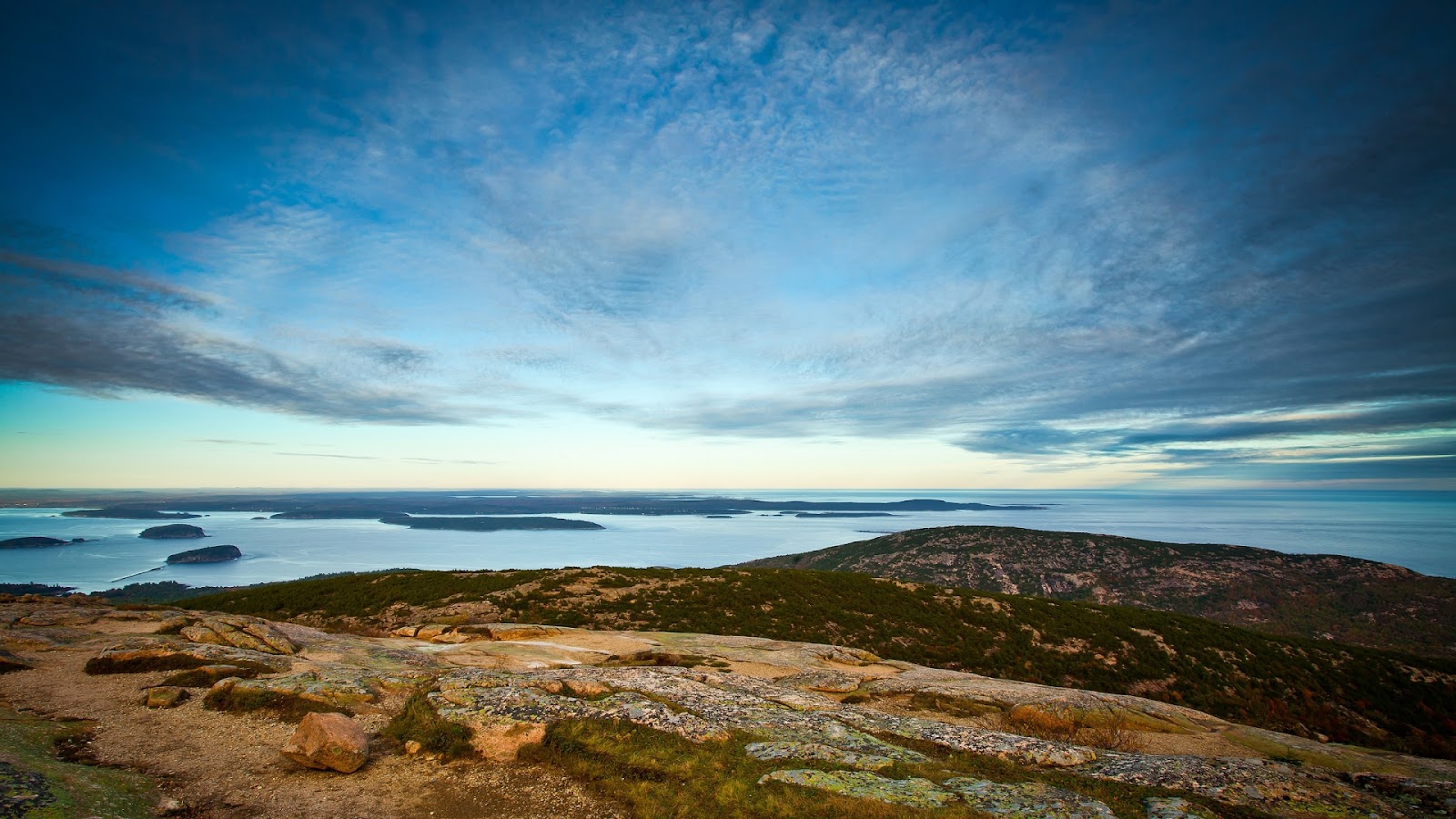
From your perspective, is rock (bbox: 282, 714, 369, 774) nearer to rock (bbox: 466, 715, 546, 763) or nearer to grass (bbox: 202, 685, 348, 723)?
rock (bbox: 466, 715, 546, 763)

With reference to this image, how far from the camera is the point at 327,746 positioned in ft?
33.9

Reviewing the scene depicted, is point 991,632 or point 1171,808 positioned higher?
point 1171,808

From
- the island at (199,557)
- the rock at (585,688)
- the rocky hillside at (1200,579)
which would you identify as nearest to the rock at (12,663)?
the rock at (585,688)

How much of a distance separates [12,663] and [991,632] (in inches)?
1758

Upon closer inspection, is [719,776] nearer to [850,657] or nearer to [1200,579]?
[850,657]

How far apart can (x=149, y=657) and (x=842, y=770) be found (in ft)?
66.3

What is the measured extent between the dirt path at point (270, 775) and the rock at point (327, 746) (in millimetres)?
196

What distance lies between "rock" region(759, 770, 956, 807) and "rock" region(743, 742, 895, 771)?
490 mm

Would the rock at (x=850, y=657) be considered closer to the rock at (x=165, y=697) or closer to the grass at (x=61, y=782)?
the grass at (x=61, y=782)

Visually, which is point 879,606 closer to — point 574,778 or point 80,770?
point 574,778

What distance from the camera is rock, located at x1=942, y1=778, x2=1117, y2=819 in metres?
8.66

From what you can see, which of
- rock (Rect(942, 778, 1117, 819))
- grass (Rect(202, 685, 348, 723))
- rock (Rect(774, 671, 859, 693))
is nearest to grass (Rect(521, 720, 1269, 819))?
rock (Rect(942, 778, 1117, 819))

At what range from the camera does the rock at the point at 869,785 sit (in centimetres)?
908

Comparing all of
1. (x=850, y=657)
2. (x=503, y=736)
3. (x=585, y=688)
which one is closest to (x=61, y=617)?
(x=585, y=688)
